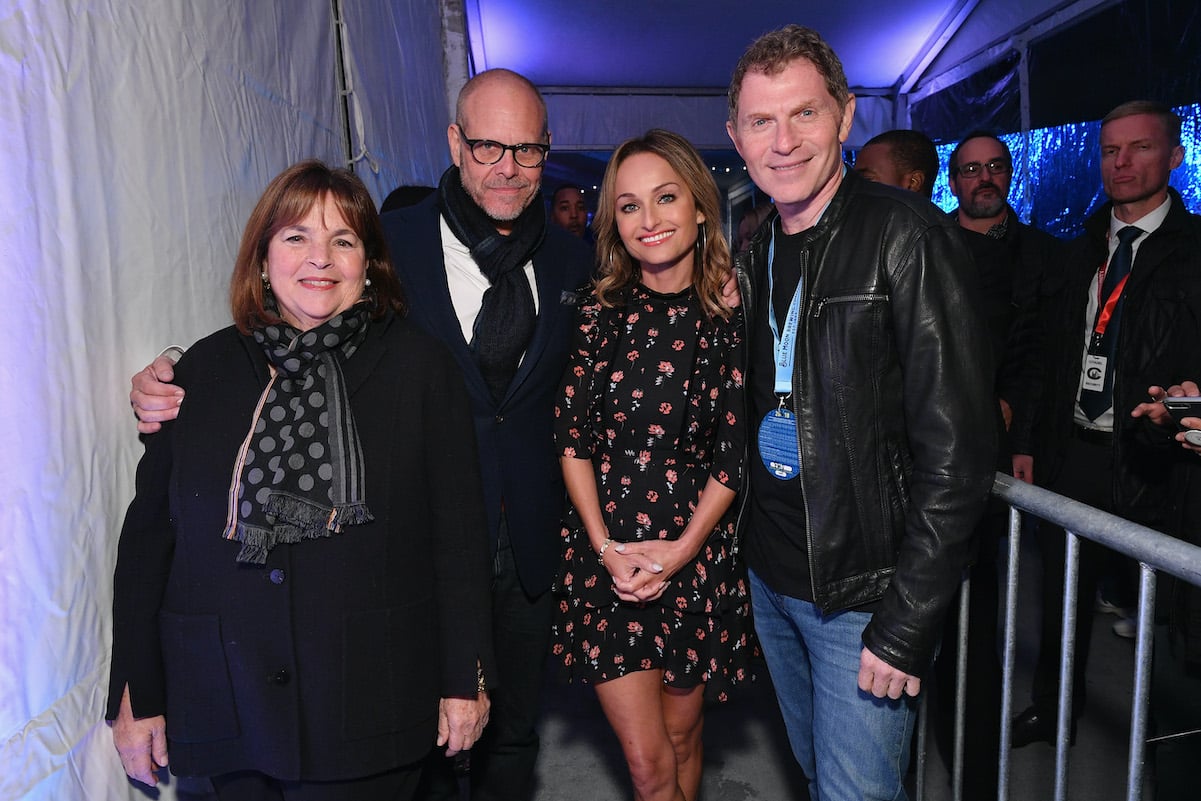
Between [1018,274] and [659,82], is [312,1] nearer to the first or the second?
[1018,274]

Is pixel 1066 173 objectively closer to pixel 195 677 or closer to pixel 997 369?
pixel 997 369

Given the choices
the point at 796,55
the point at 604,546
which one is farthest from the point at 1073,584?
the point at 796,55

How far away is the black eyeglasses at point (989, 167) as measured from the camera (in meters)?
3.06

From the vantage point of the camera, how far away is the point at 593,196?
9.38 metres

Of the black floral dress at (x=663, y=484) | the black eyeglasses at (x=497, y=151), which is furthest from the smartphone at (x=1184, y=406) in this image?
the black eyeglasses at (x=497, y=151)

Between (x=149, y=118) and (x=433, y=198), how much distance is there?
84 cm

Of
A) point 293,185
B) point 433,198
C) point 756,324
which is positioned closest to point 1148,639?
point 756,324

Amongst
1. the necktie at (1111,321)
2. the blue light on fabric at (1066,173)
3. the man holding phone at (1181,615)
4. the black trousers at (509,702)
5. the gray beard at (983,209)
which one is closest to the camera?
the black trousers at (509,702)

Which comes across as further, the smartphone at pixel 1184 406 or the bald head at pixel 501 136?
the bald head at pixel 501 136

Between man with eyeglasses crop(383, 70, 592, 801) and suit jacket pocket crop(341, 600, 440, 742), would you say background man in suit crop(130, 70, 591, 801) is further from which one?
suit jacket pocket crop(341, 600, 440, 742)

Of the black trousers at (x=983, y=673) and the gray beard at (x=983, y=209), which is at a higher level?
the gray beard at (x=983, y=209)

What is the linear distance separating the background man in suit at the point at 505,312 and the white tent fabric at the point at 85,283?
1.67 ft

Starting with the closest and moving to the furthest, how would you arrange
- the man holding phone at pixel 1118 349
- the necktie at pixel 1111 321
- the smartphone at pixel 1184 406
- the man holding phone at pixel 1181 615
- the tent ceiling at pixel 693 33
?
the smartphone at pixel 1184 406 < the man holding phone at pixel 1181 615 < the man holding phone at pixel 1118 349 < the necktie at pixel 1111 321 < the tent ceiling at pixel 693 33

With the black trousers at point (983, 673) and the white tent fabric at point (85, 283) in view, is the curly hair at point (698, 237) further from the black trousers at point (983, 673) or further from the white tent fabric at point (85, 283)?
the black trousers at point (983, 673)
